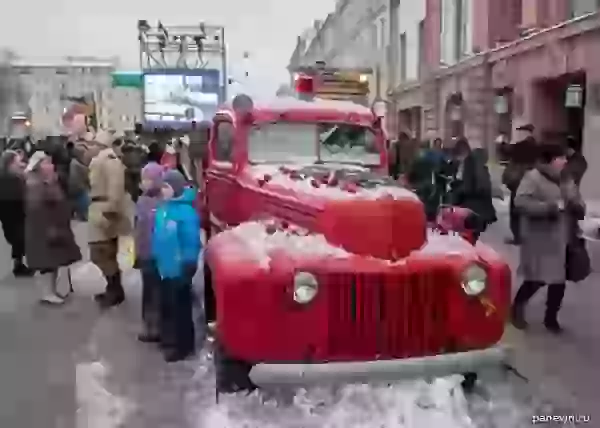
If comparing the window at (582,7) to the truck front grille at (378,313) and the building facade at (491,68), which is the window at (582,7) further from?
the truck front grille at (378,313)

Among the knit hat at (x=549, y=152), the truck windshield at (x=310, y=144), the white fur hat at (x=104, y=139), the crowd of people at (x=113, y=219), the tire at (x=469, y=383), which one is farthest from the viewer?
the white fur hat at (x=104, y=139)

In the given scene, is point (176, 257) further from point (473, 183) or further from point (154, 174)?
point (473, 183)

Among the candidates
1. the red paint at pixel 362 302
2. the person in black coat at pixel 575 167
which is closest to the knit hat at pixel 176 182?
the red paint at pixel 362 302

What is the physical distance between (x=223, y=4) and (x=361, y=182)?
2.55m

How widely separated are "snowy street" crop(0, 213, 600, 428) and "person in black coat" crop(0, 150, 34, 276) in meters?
2.27

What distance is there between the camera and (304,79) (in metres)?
6.49

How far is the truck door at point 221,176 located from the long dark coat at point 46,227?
114cm

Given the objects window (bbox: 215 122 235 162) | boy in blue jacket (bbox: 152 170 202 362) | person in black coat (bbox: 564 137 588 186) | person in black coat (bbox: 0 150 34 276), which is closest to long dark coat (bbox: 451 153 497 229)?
person in black coat (bbox: 564 137 588 186)

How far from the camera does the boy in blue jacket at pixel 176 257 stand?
4656 millimetres

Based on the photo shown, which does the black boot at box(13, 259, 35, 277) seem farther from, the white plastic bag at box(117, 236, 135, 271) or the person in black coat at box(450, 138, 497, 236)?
the person in black coat at box(450, 138, 497, 236)

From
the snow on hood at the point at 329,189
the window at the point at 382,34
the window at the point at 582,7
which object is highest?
the window at the point at 582,7

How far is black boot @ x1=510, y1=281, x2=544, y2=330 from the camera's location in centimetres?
569

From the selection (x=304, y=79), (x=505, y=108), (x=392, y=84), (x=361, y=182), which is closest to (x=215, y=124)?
(x=304, y=79)

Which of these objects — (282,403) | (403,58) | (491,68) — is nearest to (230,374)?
(282,403)
